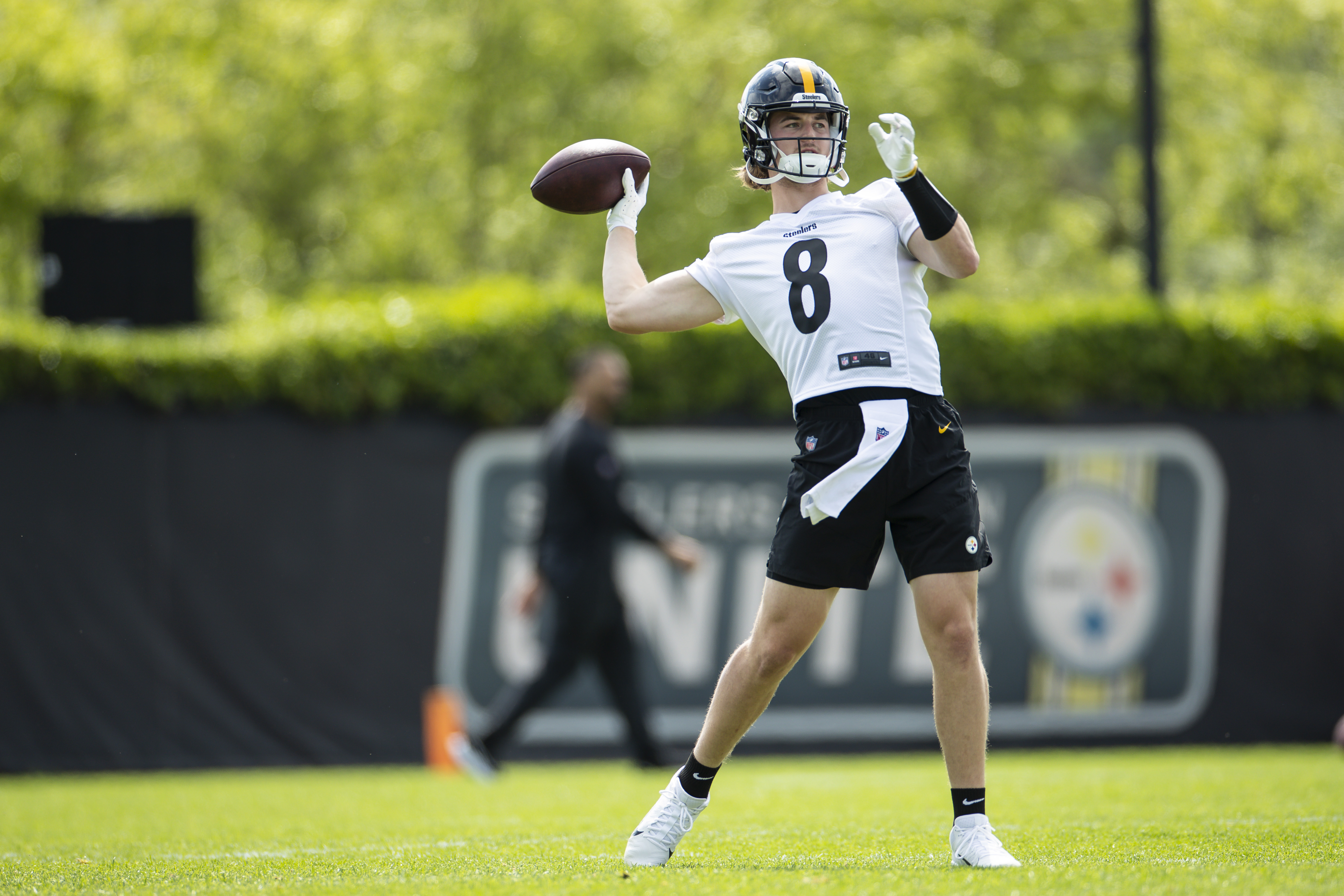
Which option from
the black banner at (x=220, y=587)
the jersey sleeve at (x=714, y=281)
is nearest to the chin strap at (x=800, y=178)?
the jersey sleeve at (x=714, y=281)

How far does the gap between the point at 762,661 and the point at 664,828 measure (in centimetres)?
54

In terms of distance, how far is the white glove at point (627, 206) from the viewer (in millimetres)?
4301

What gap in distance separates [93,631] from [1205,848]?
7.14 m

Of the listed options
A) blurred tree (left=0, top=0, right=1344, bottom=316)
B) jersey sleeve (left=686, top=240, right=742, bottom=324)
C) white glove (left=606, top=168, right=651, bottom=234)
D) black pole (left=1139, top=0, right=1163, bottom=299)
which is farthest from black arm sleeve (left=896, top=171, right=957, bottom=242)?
blurred tree (left=0, top=0, right=1344, bottom=316)

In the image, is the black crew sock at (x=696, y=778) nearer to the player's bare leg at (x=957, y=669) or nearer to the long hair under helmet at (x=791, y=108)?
the player's bare leg at (x=957, y=669)

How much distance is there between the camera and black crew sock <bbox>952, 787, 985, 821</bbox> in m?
3.79

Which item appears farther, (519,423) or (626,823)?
(519,423)

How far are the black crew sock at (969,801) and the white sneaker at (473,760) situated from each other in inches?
Result: 184

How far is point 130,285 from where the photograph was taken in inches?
377

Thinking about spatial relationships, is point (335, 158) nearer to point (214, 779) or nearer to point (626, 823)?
point (214, 779)

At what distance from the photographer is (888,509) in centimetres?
387

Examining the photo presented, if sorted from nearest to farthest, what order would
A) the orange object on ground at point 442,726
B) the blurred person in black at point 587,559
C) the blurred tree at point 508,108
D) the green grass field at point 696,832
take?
1. the green grass field at point 696,832
2. the blurred person in black at point 587,559
3. the orange object on ground at point 442,726
4. the blurred tree at point 508,108

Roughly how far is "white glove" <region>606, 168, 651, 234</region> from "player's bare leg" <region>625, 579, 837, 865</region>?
1.14 m

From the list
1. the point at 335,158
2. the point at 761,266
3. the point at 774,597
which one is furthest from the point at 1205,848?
the point at 335,158
